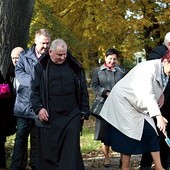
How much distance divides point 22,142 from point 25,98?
59 centimetres

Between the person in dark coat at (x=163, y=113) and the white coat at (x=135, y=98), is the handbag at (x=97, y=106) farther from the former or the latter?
the white coat at (x=135, y=98)

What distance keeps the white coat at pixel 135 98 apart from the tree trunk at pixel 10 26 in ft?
8.08

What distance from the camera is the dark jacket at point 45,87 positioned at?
551 cm

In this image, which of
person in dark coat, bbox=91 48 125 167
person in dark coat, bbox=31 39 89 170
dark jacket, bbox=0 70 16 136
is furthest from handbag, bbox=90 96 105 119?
person in dark coat, bbox=31 39 89 170

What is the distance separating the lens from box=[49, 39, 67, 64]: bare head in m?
5.47

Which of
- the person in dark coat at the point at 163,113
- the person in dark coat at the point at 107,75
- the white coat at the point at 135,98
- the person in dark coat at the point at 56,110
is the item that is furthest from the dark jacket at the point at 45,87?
the person in dark coat at the point at 107,75

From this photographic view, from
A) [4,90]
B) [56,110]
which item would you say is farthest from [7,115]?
[56,110]

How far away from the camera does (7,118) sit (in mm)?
6691

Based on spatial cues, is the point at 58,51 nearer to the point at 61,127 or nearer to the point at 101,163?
the point at 61,127

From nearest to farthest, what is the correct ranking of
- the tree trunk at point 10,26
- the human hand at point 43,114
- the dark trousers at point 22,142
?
1. the human hand at point 43,114
2. the dark trousers at point 22,142
3. the tree trunk at point 10,26

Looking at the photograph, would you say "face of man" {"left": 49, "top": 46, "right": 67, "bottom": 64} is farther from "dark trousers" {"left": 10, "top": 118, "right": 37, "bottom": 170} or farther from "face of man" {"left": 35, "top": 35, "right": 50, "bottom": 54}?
"dark trousers" {"left": 10, "top": 118, "right": 37, "bottom": 170}

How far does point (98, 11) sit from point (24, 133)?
11.4 m

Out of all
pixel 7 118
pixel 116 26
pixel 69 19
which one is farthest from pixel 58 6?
pixel 7 118

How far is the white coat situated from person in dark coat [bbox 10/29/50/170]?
3.35 ft
